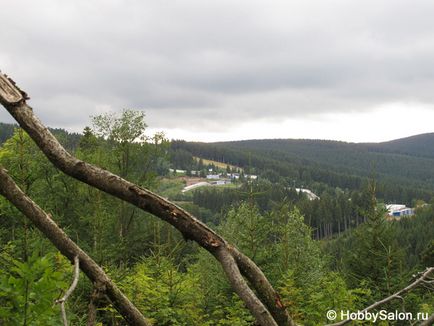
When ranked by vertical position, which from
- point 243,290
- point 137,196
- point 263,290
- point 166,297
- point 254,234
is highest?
point 137,196

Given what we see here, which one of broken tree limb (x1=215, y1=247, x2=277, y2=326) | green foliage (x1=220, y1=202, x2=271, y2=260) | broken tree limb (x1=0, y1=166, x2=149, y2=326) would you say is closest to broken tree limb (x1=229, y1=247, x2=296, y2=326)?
broken tree limb (x1=215, y1=247, x2=277, y2=326)

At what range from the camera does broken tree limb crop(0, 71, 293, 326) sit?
6.40 feet

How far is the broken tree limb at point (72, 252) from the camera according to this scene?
2.15 meters

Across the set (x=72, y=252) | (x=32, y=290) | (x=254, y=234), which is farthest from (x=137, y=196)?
(x=254, y=234)

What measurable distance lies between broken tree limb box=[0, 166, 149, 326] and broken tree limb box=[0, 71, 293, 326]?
1.17 ft

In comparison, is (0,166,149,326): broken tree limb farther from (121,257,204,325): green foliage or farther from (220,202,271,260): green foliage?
(220,202,271,260): green foliage

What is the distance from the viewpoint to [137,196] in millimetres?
2008

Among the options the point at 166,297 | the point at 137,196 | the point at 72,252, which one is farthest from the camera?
the point at 166,297

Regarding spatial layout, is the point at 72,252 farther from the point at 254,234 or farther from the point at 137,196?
the point at 254,234

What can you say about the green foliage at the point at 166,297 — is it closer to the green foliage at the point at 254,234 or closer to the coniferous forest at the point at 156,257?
the coniferous forest at the point at 156,257

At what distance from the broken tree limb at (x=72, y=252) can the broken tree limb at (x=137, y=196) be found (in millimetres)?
356

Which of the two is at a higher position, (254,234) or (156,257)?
(254,234)

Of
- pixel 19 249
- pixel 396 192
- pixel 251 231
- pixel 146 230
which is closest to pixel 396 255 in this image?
pixel 251 231

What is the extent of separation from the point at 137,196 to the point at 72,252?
0.51 m
